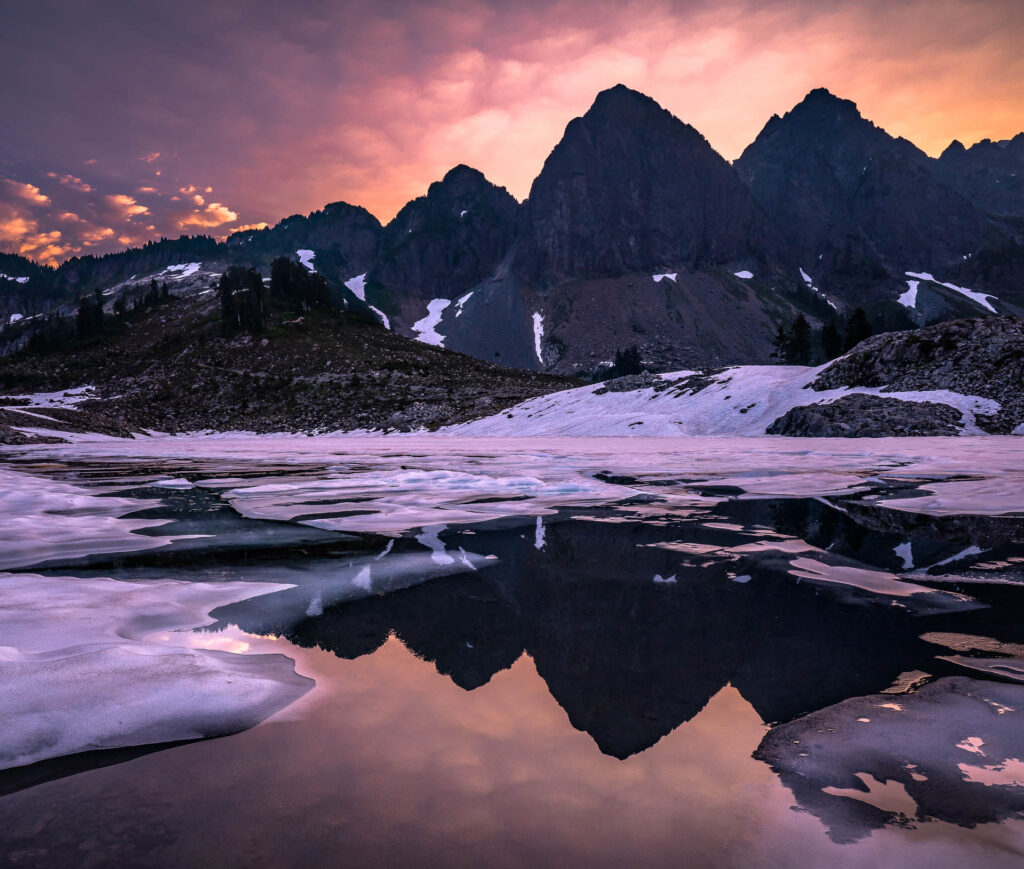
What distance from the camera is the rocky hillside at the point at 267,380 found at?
223 feet

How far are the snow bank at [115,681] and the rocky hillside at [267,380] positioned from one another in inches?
2044

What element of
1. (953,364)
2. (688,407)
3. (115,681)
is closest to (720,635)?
(115,681)

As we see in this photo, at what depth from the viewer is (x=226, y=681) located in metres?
2.93

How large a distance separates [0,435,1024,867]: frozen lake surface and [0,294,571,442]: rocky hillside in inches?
2024

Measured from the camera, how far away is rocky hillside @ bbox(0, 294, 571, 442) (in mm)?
68000

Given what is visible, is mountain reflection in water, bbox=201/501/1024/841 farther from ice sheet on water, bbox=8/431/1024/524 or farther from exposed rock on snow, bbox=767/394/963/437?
exposed rock on snow, bbox=767/394/963/437

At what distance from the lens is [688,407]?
4072 cm

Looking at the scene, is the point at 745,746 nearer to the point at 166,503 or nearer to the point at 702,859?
the point at 702,859

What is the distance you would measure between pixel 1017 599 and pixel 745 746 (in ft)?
11.2

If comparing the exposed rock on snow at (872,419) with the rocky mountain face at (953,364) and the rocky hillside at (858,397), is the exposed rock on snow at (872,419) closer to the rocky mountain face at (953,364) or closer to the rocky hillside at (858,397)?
the rocky hillside at (858,397)

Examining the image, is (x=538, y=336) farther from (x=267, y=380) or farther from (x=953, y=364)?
(x=953, y=364)

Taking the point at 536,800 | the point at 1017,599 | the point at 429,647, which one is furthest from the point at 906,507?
the point at 536,800

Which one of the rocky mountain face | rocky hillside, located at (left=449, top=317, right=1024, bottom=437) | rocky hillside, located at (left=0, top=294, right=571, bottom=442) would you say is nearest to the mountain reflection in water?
rocky hillside, located at (left=449, top=317, right=1024, bottom=437)

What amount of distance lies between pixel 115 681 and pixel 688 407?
40735mm
